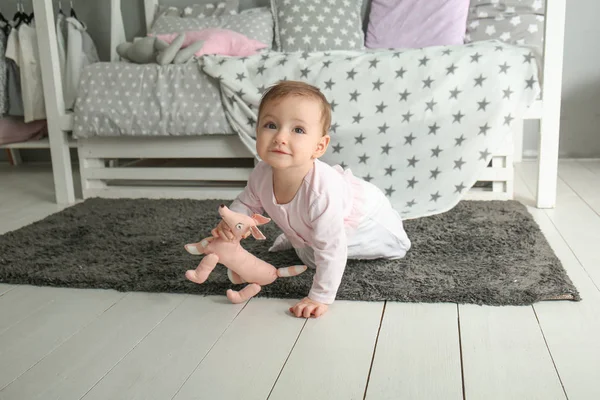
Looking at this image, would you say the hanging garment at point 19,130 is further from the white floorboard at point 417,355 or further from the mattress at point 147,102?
the white floorboard at point 417,355

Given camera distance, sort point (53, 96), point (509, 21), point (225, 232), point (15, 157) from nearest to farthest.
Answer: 1. point (225, 232)
2. point (53, 96)
3. point (509, 21)
4. point (15, 157)

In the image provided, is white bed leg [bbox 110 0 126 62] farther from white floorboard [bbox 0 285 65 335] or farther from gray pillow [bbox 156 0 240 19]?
white floorboard [bbox 0 285 65 335]

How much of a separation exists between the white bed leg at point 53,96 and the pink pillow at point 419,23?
1295 millimetres

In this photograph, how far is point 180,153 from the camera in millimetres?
2186

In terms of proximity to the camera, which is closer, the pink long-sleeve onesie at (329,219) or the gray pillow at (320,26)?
the pink long-sleeve onesie at (329,219)

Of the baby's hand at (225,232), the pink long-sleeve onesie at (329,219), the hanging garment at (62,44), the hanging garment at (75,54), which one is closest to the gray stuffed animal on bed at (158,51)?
the hanging garment at (75,54)

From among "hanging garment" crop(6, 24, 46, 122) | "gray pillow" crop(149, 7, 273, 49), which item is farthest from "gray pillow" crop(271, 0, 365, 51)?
"hanging garment" crop(6, 24, 46, 122)

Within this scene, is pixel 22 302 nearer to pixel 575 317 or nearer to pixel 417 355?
pixel 417 355

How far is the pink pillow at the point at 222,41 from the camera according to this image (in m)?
2.33

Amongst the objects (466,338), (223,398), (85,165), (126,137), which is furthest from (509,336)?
(85,165)

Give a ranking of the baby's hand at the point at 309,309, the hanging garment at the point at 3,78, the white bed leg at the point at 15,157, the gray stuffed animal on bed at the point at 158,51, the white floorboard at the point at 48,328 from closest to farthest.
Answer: the white floorboard at the point at 48,328
the baby's hand at the point at 309,309
the gray stuffed animal on bed at the point at 158,51
the hanging garment at the point at 3,78
the white bed leg at the point at 15,157

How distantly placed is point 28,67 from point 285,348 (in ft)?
7.01

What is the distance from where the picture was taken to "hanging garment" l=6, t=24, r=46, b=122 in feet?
8.79

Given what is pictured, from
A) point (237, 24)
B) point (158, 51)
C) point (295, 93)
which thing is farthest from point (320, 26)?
point (295, 93)
